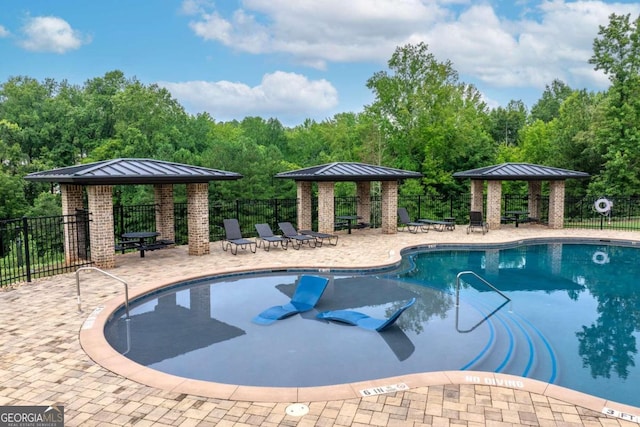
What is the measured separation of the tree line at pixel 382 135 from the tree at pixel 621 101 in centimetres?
6

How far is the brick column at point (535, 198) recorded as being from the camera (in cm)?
2231

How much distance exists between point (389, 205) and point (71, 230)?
12076 millimetres

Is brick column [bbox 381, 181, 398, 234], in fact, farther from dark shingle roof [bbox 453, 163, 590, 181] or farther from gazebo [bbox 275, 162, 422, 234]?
dark shingle roof [bbox 453, 163, 590, 181]

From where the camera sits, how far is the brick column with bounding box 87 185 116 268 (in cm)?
1173

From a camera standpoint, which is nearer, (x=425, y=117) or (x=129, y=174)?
(x=129, y=174)

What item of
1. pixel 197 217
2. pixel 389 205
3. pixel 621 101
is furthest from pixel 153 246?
pixel 621 101

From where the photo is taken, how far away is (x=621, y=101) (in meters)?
27.0

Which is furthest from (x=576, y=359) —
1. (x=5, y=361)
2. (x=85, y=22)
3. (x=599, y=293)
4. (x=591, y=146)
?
(x=85, y=22)

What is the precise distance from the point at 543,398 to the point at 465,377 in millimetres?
878

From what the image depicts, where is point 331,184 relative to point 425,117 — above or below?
below

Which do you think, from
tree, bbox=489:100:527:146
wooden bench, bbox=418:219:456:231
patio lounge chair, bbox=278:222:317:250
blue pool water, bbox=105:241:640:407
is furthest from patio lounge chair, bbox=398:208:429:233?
tree, bbox=489:100:527:146

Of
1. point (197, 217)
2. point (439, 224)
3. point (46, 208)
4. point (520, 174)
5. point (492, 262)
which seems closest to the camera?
point (197, 217)

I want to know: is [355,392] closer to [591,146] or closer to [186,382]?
[186,382]

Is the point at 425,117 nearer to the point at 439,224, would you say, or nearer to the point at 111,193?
the point at 439,224
